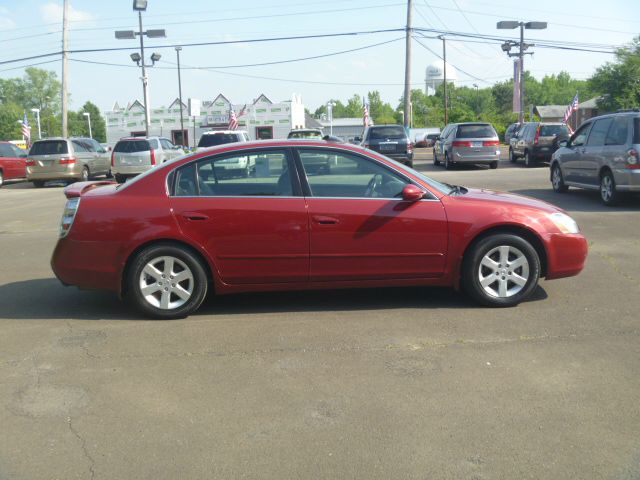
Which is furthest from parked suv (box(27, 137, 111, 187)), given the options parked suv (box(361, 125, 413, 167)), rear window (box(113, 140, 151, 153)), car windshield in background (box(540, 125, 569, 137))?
car windshield in background (box(540, 125, 569, 137))

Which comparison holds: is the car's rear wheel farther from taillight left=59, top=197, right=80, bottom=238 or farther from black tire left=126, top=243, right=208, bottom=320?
taillight left=59, top=197, right=80, bottom=238

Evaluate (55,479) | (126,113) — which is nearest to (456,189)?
(55,479)

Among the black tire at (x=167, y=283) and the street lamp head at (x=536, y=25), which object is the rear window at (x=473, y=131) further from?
the black tire at (x=167, y=283)

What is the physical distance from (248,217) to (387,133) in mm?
18223

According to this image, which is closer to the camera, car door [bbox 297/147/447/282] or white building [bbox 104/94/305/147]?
car door [bbox 297/147/447/282]

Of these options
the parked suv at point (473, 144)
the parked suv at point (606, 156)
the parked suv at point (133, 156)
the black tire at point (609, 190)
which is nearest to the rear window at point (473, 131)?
the parked suv at point (473, 144)

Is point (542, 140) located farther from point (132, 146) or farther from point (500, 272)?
point (500, 272)

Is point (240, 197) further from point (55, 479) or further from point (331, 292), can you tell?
point (55, 479)

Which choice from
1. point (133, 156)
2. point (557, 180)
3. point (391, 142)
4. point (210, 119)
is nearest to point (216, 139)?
point (133, 156)

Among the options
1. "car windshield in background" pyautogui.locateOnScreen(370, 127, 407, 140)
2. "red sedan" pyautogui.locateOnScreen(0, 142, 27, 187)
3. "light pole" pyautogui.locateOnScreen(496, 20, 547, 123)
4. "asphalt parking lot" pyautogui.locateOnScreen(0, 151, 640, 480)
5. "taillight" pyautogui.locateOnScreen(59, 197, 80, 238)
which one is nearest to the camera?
"asphalt parking lot" pyautogui.locateOnScreen(0, 151, 640, 480)

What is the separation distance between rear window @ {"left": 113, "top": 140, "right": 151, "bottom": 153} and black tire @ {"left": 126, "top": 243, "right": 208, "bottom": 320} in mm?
18249

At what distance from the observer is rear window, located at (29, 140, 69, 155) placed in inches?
918

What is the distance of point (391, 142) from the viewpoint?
2278 cm

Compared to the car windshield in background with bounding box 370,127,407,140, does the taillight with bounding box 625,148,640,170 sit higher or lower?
lower
